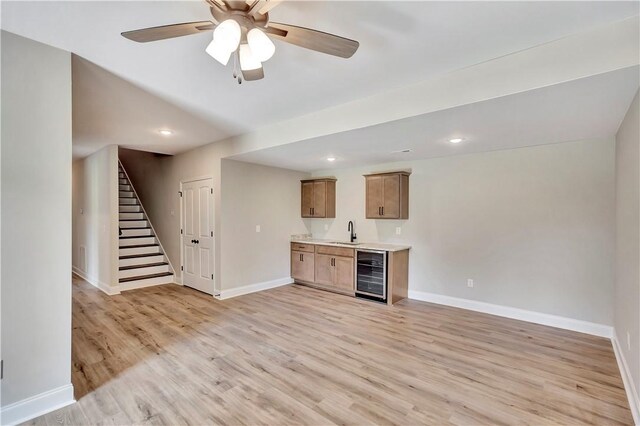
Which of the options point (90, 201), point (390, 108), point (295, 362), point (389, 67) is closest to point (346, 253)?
point (295, 362)

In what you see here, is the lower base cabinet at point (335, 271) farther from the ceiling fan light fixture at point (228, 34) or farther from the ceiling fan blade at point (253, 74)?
the ceiling fan light fixture at point (228, 34)

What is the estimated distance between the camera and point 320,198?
19.4ft

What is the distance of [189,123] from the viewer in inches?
153

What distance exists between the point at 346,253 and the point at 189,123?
122 inches

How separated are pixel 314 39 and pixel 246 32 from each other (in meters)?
0.40

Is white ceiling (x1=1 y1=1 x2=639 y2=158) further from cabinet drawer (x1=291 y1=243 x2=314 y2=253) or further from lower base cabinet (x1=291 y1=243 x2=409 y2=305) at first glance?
cabinet drawer (x1=291 y1=243 x2=314 y2=253)

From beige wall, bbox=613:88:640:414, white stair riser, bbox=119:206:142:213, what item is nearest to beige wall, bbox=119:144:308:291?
white stair riser, bbox=119:206:142:213

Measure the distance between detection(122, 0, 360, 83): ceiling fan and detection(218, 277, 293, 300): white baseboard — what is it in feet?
13.2

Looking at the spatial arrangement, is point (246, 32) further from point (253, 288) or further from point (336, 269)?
point (253, 288)

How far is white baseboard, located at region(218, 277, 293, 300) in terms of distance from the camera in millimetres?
4898

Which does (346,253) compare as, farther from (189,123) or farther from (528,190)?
(189,123)

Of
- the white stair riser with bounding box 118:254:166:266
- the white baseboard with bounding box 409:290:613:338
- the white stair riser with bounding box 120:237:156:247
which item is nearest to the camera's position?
the white baseboard with bounding box 409:290:613:338

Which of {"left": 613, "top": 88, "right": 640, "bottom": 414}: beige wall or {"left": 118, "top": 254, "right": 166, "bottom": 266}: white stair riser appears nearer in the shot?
{"left": 613, "top": 88, "right": 640, "bottom": 414}: beige wall

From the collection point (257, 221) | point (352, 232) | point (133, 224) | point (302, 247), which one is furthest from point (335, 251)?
point (133, 224)
